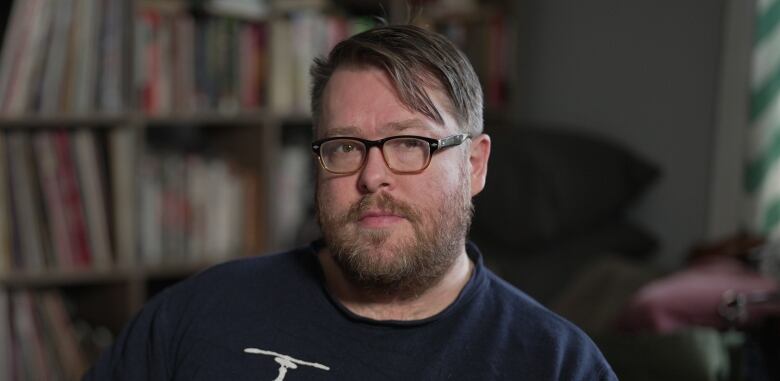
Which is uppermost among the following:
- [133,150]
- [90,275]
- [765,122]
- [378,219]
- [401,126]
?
[401,126]

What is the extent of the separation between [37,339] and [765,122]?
187 centimetres

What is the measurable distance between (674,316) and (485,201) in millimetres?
841

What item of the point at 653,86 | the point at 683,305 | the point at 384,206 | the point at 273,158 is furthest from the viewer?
the point at 273,158

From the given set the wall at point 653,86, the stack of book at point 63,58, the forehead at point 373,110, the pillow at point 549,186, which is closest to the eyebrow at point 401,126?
the forehead at point 373,110

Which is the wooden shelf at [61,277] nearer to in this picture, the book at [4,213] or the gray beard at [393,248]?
the book at [4,213]

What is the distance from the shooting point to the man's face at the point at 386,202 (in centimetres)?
136

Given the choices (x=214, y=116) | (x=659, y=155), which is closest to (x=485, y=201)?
(x=659, y=155)

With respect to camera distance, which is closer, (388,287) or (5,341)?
(388,287)

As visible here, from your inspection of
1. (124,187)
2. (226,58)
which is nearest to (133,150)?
(124,187)

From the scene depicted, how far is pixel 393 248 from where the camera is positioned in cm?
137

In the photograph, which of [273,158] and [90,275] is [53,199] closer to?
[90,275]

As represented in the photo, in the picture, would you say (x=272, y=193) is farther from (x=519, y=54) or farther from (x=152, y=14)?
(x=519, y=54)

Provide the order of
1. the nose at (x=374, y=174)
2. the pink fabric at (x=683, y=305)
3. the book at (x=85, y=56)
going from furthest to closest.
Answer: the book at (x=85, y=56) < the pink fabric at (x=683, y=305) < the nose at (x=374, y=174)

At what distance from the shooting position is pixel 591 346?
1391 millimetres
